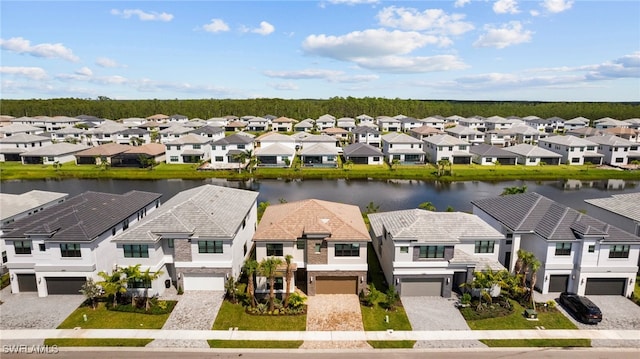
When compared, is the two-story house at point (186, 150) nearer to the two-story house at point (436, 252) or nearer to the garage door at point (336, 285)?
the garage door at point (336, 285)

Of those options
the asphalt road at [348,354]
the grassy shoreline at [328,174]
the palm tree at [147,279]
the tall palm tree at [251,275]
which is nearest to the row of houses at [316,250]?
the palm tree at [147,279]

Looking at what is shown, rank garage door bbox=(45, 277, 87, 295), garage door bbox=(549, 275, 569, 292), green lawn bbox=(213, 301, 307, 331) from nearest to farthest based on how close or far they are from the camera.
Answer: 1. green lawn bbox=(213, 301, 307, 331)
2. garage door bbox=(45, 277, 87, 295)
3. garage door bbox=(549, 275, 569, 292)

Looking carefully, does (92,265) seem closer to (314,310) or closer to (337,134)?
(314,310)

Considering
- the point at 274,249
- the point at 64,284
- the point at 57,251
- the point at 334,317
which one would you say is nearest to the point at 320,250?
the point at 274,249

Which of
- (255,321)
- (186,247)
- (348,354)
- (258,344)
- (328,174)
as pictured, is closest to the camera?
(348,354)

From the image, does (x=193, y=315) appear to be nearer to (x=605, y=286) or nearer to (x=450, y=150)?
(x=605, y=286)

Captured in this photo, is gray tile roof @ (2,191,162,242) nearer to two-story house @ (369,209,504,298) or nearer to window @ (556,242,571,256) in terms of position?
two-story house @ (369,209,504,298)

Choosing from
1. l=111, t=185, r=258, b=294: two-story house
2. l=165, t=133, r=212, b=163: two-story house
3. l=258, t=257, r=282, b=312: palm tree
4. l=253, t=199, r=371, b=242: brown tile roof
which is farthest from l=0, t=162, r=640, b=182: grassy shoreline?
l=258, t=257, r=282, b=312: palm tree
